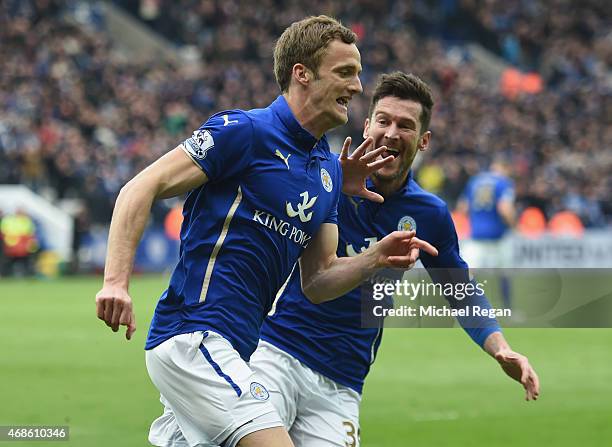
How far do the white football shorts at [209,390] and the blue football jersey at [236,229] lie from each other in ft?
0.22

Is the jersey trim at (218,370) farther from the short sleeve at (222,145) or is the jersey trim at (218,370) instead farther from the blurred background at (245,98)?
the blurred background at (245,98)

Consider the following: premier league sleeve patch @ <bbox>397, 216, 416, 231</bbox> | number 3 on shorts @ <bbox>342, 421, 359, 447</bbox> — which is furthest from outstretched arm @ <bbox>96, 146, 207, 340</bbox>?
premier league sleeve patch @ <bbox>397, 216, 416, 231</bbox>

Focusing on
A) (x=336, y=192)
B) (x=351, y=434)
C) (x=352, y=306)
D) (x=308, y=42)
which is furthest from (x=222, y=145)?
(x=351, y=434)

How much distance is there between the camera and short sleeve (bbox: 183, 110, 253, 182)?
163 inches

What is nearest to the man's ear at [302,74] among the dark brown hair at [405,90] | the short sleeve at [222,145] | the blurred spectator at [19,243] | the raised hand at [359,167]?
the short sleeve at [222,145]

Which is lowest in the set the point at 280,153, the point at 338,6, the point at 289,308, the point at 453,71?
the point at 289,308

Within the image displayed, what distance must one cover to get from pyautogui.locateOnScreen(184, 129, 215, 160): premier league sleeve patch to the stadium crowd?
60.6 feet

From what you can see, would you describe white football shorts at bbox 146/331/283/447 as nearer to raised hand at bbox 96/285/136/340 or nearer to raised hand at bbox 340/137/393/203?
raised hand at bbox 96/285/136/340

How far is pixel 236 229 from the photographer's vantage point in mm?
4262

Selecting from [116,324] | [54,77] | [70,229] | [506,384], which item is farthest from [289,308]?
[54,77]

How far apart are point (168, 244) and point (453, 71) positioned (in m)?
13.0

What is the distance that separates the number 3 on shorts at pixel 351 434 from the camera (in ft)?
16.8

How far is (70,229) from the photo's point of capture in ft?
70.7

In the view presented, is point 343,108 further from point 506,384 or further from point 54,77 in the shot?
point 54,77
